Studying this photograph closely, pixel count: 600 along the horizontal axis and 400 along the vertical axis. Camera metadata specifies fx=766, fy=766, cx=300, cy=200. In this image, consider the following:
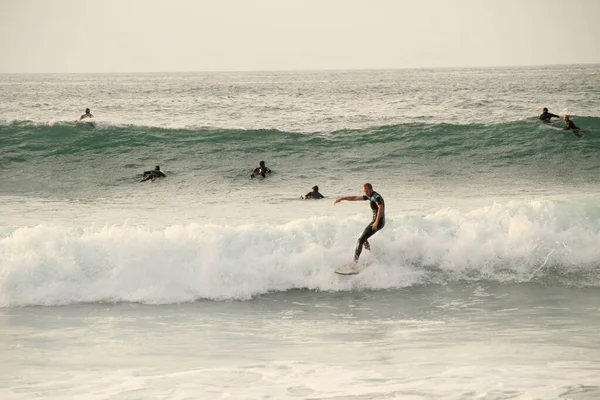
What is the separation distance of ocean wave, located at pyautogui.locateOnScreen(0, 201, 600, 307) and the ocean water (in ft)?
0.14

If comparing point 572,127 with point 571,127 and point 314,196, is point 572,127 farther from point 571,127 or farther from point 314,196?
point 314,196

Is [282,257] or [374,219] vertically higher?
[374,219]

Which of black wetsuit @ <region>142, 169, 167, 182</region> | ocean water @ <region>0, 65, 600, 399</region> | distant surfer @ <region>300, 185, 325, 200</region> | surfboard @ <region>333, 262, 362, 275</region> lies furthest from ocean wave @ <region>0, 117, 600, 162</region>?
surfboard @ <region>333, 262, 362, 275</region>

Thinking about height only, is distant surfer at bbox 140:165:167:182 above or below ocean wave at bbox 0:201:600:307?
above

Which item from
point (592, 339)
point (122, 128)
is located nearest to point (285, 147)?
point (122, 128)

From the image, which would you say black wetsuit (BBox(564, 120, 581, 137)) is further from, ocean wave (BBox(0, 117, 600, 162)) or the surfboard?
the surfboard

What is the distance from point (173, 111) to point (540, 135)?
24438 millimetres

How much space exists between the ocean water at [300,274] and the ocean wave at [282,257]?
41 mm

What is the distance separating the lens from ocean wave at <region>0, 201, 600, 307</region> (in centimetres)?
1356

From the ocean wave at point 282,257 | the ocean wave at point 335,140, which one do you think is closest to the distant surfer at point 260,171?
the ocean wave at point 335,140

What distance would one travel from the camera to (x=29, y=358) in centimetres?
980

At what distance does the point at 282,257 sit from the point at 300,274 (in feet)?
1.81

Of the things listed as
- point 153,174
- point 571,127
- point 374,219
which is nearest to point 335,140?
point 153,174

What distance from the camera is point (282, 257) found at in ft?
48.1
